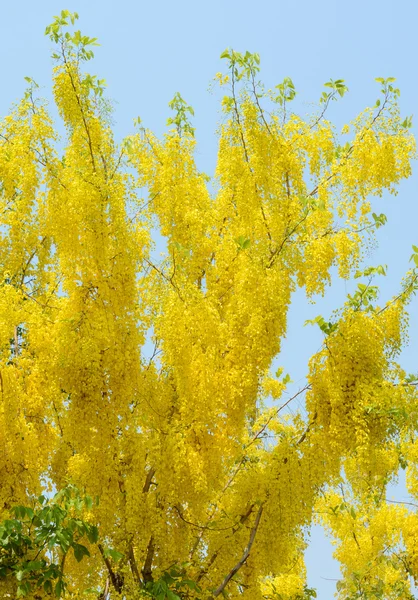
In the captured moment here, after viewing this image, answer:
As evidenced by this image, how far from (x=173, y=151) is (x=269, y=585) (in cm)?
458

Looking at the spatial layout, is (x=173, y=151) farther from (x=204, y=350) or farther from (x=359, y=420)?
(x=359, y=420)

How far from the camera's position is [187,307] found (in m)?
6.26

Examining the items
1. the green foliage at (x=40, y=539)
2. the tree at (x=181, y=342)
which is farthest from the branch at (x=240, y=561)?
the green foliage at (x=40, y=539)

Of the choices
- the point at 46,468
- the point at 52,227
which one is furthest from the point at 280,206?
the point at 46,468

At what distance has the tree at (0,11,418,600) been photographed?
20.3ft

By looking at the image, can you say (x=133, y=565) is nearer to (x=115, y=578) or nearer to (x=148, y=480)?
(x=115, y=578)

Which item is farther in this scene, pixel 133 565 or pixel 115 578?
pixel 115 578

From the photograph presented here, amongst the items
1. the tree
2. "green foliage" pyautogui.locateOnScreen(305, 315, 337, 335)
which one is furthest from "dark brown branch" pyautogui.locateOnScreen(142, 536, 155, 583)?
"green foliage" pyautogui.locateOnScreen(305, 315, 337, 335)

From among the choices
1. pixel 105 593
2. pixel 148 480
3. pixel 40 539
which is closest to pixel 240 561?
pixel 148 480

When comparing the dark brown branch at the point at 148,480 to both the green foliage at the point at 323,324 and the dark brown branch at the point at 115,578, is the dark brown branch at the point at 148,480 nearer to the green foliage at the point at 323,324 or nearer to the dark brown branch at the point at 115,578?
the dark brown branch at the point at 115,578

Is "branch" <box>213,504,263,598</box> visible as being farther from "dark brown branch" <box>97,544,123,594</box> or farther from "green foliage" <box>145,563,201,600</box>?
"dark brown branch" <box>97,544,123,594</box>

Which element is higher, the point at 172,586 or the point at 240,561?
the point at 240,561

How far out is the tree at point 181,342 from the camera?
20.3 ft

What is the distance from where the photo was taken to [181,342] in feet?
20.2
